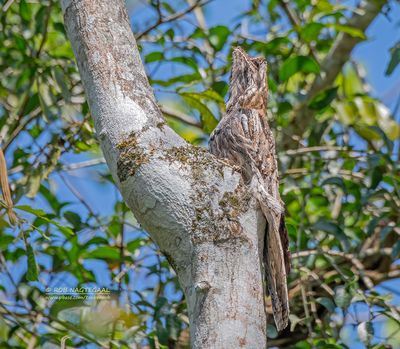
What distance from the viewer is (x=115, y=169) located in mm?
1906

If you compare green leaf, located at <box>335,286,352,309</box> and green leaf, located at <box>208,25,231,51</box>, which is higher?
green leaf, located at <box>208,25,231,51</box>

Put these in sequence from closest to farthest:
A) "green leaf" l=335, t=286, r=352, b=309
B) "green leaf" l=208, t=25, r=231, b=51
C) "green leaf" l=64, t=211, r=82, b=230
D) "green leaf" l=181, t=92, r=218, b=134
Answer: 1. "green leaf" l=335, t=286, r=352, b=309
2. "green leaf" l=181, t=92, r=218, b=134
3. "green leaf" l=64, t=211, r=82, b=230
4. "green leaf" l=208, t=25, r=231, b=51

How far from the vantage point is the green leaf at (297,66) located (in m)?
3.54

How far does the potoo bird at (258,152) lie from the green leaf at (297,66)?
0.46m

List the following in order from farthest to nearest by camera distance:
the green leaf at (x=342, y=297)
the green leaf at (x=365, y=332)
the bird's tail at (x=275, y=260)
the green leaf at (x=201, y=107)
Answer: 1. the green leaf at (x=201, y=107)
2. the green leaf at (x=342, y=297)
3. the green leaf at (x=365, y=332)
4. the bird's tail at (x=275, y=260)

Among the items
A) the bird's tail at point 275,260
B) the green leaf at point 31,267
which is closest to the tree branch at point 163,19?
the green leaf at point 31,267

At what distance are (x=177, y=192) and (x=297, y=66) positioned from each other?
192cm

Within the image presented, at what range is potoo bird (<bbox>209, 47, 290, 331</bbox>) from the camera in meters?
2.15

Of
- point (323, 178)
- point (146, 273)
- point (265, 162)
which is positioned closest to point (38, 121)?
point (146, 273)

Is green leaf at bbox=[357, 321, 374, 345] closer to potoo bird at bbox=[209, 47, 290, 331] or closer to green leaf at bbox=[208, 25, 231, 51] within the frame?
potoo bird at bbox=[209, 47, 290, 331]

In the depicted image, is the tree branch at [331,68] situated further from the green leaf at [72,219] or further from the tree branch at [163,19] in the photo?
the green leaf at [72,219]

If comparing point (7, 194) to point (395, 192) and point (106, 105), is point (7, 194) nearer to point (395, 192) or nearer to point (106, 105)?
point (106, 105)

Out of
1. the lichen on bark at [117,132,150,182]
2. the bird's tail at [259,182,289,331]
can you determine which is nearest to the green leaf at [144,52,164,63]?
the bird's tail at [259,182,289,331]

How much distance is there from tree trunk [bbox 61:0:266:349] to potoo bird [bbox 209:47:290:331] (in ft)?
0.32
